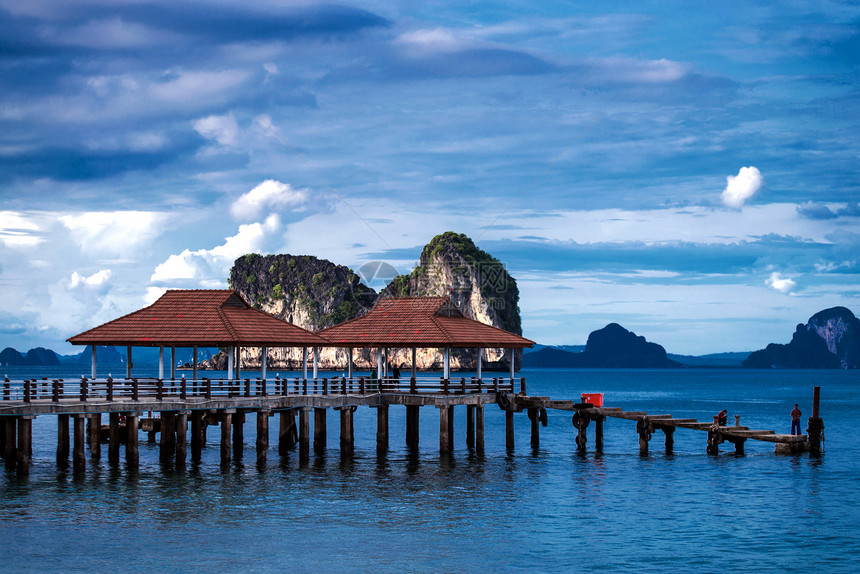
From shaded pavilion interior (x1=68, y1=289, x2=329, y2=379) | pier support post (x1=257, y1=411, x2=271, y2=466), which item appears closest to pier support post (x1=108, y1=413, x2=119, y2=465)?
shaded pavilion interior (x1=68, y1=289, x2=329, y2=379)

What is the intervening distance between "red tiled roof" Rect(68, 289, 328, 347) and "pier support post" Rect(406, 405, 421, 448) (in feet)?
17.4

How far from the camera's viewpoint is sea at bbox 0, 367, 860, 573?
2412 centimetres

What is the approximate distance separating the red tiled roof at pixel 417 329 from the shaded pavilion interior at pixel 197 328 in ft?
5.00

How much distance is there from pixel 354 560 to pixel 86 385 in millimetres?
15086

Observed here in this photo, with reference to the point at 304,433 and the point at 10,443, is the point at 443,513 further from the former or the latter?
the point at 10,443

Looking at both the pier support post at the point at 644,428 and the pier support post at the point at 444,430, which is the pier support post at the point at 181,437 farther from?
the pier support post at the point at 644,428

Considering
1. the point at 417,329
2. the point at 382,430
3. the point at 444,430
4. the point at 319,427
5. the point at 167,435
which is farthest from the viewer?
the point at 319,427

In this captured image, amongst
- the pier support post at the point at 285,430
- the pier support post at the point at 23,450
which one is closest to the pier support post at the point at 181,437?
the pier support post at the point at 23,450

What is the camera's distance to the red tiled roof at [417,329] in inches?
1647

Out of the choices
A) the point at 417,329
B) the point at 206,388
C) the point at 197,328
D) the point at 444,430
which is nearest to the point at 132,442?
the point at 206,388

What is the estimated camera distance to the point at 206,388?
36.6 metres

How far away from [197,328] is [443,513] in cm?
1483

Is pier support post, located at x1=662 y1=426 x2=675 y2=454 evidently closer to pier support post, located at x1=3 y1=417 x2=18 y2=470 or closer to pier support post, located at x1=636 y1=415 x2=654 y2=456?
pier support post, located at x1=636 y1=415 x2=654 y2=456

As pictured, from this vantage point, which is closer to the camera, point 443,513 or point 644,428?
point 443,513
